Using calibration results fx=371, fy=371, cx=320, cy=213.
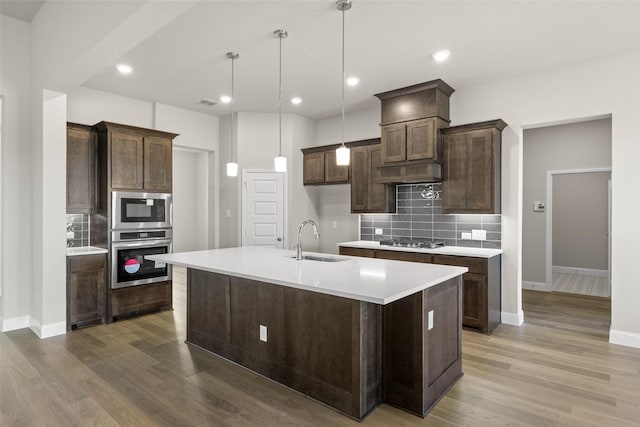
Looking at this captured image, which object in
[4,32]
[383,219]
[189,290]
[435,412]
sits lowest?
[435,412]

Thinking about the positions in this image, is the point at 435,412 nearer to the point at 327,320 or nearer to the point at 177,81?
the point at 327,320

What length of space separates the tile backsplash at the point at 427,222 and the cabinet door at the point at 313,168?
3.24 ft

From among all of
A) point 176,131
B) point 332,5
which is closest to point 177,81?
point 176,131

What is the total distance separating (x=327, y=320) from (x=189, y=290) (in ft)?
5.83

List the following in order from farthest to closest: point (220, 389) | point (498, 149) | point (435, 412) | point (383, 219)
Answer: point (383, 219) → point (498, 149) → point (220, 389) → point (435, 412)

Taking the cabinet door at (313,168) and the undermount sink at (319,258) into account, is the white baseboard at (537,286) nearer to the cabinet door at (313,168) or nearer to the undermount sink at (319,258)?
the cabinet door at (313,168)

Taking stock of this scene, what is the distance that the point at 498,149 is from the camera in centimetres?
433

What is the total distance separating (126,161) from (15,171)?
1.06 metres

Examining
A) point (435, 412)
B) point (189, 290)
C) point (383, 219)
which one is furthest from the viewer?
point (383, 219)

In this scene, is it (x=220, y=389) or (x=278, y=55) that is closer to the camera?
(x=220, y=389)

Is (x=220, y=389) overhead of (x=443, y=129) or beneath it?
beneath

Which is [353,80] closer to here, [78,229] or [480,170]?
[480,170]

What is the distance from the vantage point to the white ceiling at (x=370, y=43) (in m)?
2.93

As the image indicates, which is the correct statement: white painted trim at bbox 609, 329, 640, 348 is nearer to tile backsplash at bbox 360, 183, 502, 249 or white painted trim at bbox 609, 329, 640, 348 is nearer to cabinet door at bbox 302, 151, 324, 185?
tile backsplash at bbox 360, 183, 502, 249
